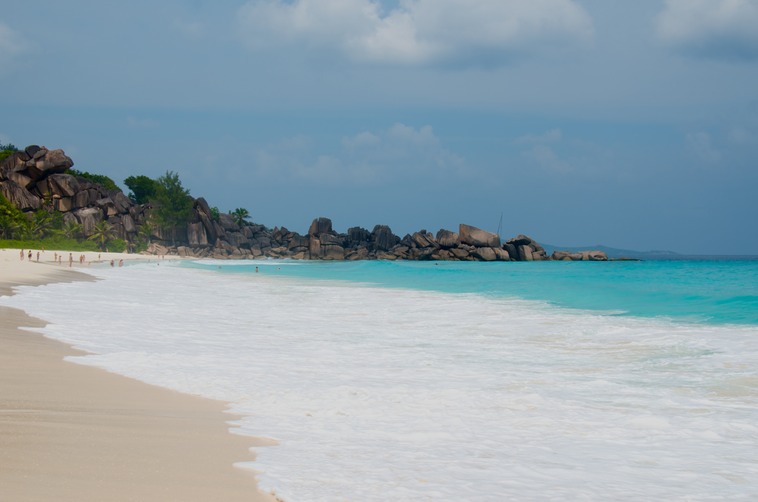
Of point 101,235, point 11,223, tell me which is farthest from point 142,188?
point 11,223

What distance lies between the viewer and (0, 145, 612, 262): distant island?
9781 cm

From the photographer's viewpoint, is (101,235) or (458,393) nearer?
(458,393)

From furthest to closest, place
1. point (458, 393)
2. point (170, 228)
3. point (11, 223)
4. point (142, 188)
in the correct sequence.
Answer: point (142, 188), point (170, 228), point (11, 223), point (458, 393)

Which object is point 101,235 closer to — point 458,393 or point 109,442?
point 458,393

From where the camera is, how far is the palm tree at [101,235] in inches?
3831

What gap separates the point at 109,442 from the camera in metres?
5.36

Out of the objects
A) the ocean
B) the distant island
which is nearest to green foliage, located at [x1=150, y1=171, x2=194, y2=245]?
the distant island

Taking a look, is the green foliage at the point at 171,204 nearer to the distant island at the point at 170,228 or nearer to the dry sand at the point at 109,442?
the distant island at the point at 170,228

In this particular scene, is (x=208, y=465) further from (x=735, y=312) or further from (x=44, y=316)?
(x=735, y=312)

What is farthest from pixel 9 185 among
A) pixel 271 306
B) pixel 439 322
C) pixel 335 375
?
pixel 335 375

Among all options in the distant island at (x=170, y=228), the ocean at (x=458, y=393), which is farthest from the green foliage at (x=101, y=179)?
the ocean at (x=458, y=393)

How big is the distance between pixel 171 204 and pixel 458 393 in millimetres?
114362

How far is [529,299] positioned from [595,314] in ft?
20.7

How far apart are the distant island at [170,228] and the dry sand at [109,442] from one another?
86.0 meters
